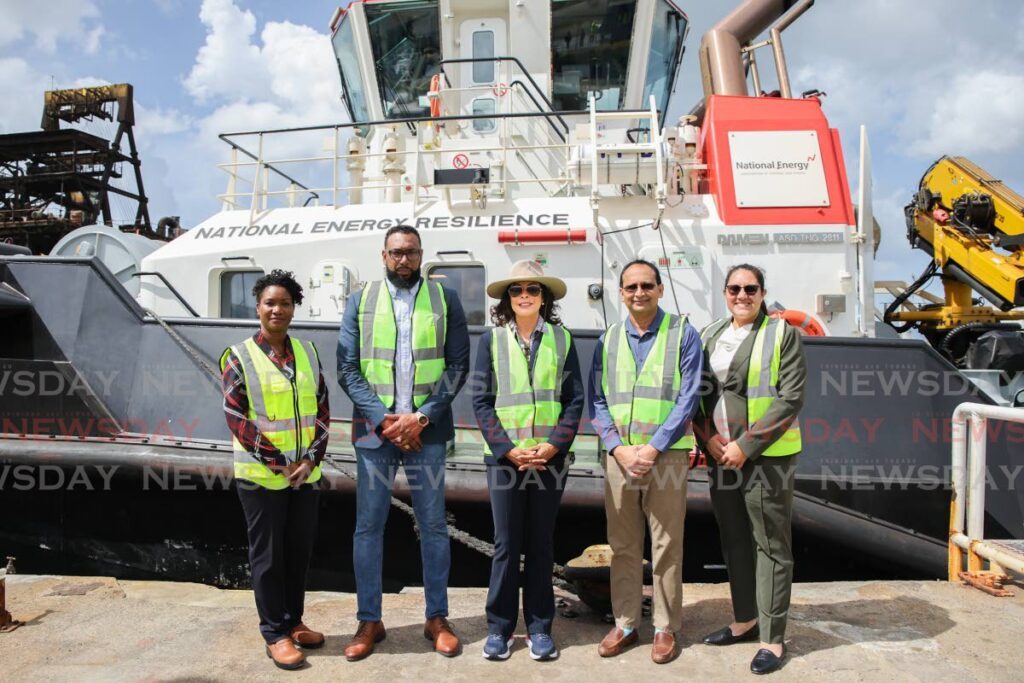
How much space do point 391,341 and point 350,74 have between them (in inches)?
236

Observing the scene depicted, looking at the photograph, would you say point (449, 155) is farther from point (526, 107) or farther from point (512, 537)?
point (512, 537)

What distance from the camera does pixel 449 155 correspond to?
6457 mm

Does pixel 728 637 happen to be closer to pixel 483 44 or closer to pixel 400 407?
pixel 400 407

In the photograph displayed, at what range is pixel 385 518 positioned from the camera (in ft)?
8.88

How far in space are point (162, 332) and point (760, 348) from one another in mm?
3248

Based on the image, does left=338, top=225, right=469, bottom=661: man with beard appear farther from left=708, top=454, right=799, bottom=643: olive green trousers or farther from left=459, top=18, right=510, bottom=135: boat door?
left=459, top=18, right=510, bottom=135: boat door

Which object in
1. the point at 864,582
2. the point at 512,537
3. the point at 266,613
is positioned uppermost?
the point at 512,537

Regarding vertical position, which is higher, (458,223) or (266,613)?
(458,223)

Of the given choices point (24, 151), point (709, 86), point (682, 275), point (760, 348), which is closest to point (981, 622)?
point (760, 348)

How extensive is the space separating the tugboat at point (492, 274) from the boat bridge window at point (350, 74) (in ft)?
0.10

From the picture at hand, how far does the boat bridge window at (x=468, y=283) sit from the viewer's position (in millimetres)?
5074

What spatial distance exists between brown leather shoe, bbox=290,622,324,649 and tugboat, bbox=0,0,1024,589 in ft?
3.84

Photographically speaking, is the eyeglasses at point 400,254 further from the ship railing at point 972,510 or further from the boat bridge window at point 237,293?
the boat bridge window at point 237,293

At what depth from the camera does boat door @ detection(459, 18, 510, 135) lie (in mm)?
6984
